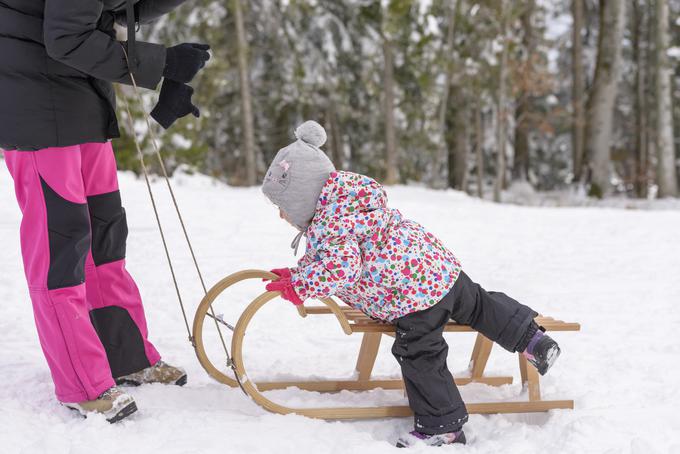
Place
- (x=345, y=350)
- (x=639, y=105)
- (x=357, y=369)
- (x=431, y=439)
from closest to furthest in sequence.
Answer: (x=431, y=439) < (x=357, y=369) < (x=345, y=350) < (x=639, y=105)

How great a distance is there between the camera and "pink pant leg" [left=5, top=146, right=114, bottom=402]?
2666 millimetres

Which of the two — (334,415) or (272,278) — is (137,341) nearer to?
(272,278)

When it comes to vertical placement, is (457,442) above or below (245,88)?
below

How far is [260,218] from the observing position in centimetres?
772

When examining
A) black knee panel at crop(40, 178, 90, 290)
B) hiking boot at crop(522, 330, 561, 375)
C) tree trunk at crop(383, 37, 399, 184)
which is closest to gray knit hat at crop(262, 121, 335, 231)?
black knee panel at crop(40, 178, 90, 290)

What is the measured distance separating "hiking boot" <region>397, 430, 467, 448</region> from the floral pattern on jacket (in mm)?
474

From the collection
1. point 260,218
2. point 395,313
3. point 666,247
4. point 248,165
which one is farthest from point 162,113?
point 248,165

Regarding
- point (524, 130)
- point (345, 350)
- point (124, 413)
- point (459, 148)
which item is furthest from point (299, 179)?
point (524, 130)

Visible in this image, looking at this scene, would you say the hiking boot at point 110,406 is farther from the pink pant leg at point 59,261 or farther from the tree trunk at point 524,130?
the tree trunk at point 524,130

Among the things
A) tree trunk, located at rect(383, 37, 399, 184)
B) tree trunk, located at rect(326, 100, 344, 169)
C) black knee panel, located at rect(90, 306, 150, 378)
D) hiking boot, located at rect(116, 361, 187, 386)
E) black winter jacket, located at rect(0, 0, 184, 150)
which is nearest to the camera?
black winter jacket, located at rect(0, 0, 184, 150)

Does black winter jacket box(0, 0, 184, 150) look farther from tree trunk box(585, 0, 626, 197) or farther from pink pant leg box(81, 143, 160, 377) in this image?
tree trunk box(585, 0, 626, 197)

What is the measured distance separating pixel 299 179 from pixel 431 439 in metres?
1.12

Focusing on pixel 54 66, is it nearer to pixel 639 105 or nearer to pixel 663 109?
pixel 663 109

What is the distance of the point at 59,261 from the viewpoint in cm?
268
